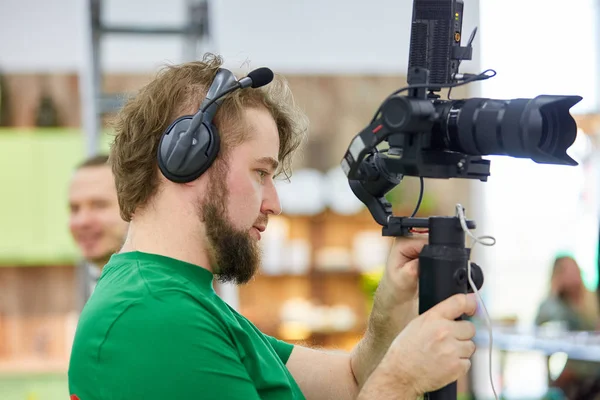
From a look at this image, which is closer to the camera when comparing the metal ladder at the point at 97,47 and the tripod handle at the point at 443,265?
the tripod handle at the point at 443,265

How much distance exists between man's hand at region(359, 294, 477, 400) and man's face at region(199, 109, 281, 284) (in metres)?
0.29

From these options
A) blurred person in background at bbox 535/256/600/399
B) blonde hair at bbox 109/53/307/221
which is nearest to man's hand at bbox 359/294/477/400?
blonde hair at bbox 109/53/307/221

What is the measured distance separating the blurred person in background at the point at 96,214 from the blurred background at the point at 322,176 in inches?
76.8

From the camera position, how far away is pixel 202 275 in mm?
1218

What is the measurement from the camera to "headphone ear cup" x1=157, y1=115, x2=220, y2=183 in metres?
1.15

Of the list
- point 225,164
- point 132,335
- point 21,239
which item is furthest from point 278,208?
point 21,239

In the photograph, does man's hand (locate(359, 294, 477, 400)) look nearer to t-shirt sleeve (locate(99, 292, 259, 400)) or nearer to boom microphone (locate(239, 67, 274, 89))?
t-shirt sleeve (locate(99, 292, 259, 400))

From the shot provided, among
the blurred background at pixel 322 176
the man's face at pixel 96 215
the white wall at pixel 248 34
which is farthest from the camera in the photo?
the white wall at pixel 248 34

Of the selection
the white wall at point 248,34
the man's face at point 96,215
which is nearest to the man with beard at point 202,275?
the man's face at point 96,215

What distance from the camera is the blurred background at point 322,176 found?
462cm

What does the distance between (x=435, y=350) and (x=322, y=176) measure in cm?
424

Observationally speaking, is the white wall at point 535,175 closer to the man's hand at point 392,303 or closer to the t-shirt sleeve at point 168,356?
the man's hand at point 392,303

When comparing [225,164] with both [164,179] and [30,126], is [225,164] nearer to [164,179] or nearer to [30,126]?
[164,179]

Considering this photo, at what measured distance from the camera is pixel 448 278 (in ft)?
3.41
